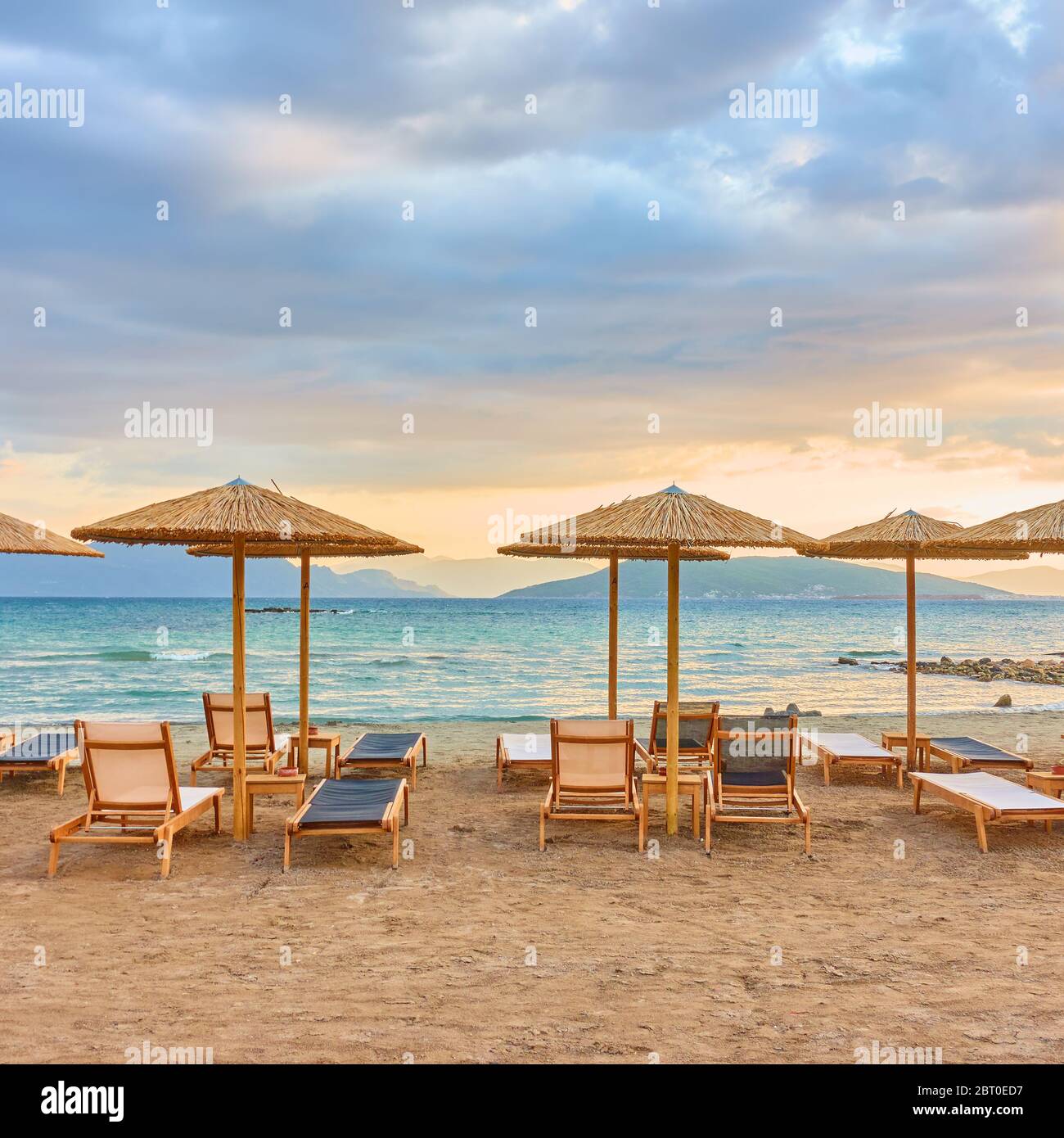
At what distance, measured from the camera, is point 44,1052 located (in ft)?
10.0

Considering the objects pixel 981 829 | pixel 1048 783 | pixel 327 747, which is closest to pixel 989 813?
pixel 981 829

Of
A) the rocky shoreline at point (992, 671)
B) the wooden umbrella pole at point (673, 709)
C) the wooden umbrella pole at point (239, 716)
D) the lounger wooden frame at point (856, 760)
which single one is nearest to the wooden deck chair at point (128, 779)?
the wooden umbrella pole at point (239, 716)

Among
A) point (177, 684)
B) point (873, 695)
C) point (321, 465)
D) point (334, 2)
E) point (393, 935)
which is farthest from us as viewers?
point (177, 684)

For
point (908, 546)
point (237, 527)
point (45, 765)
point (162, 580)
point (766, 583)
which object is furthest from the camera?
Result: point (162, 580)

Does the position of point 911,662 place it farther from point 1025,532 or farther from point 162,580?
point 162,580

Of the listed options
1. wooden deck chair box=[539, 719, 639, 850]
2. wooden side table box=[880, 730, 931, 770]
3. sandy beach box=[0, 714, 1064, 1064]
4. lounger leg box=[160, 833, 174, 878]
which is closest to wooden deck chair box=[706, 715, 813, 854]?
sandy beach box=[0, 714, 1064, 1064]

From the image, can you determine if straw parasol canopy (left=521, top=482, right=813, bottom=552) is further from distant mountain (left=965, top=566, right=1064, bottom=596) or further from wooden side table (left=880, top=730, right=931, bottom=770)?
distant mountain (left=965, top=566, right=1064, bottom=596)

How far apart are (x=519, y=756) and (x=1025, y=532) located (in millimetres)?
4885

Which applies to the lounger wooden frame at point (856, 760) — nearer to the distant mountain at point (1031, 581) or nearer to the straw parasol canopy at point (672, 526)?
the straw parasol canopy at point (672, 526)

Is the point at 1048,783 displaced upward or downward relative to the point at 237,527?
downward

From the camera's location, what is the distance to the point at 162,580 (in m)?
95.9
